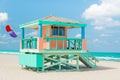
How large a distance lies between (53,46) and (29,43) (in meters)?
1.70

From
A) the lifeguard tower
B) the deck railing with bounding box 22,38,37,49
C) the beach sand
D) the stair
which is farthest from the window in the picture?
the beach sand

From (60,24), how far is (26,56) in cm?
326

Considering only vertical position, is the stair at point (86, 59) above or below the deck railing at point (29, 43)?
below

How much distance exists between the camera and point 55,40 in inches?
768

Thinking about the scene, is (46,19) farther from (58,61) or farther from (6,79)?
(6,79)

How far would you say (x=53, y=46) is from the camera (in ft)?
64.6

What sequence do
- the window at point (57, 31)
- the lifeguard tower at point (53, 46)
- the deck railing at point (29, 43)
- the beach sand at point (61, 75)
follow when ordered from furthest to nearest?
the window at point (57, 31)
the deck railing at point (29, 43)
the lifeguard tower at point (53, 46)
the beach sand at point (61, 75)

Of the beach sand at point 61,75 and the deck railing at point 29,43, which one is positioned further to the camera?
the deck railing at point 29,43

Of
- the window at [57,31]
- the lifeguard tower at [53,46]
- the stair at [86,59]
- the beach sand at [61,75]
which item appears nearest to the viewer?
the beach sand at [61,75]

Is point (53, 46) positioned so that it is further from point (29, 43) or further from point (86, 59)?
point (86, 59)

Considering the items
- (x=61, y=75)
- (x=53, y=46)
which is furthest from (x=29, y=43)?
(x=61, y=75)

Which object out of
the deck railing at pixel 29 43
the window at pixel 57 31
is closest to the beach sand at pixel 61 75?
the deck railing at pixel 29 43

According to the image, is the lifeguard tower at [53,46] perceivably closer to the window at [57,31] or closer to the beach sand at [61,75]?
the window at [57,31]

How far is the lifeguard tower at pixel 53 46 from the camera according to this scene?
60.5 feet
